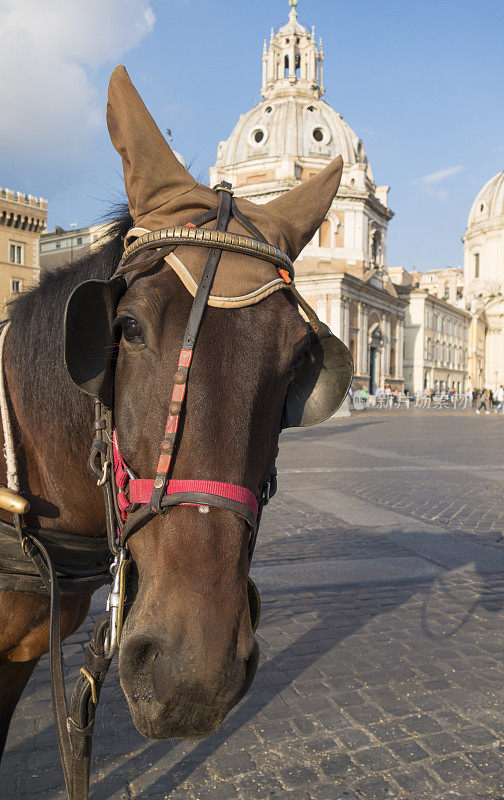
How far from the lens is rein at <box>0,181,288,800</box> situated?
1.16 metres

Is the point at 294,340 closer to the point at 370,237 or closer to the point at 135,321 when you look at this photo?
the point at 135,321

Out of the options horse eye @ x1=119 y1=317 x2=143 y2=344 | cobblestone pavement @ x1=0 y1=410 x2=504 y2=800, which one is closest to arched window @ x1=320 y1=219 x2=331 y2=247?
cobblestone pavement @ x1=0 y1=410 x2=504 y2=800

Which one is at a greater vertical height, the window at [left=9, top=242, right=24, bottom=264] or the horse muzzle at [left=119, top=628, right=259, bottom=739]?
the window at [left=9, top=242, right=24, bottom=264]

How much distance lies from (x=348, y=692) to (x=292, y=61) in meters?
62.1

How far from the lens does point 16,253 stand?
43375 millimetres

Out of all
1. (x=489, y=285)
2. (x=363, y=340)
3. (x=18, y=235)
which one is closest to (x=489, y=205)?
(x=489, y=285)

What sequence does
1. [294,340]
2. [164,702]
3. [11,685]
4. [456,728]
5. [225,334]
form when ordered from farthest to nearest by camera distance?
1. [456,728]
2. [11,685]
3. [294,340]
4. [225,334]
5. [164,702]

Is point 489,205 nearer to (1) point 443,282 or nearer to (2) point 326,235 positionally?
(1) point 443,282

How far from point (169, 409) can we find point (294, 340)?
339mm

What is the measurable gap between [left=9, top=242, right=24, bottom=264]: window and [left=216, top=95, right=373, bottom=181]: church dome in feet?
61.0

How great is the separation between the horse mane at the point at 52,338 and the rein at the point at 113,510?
78 mm

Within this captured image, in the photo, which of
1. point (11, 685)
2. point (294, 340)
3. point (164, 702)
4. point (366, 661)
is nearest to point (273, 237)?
point (294, 340)

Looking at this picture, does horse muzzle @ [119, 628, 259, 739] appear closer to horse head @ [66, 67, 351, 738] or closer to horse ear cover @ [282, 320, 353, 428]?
horse head @ [66, 67, 351, 738]

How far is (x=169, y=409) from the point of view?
117 centimetres
